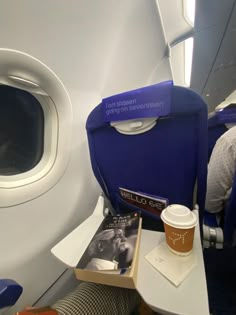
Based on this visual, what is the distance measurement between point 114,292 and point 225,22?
2244 mm

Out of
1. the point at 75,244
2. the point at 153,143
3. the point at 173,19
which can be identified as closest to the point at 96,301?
the point at 75,244

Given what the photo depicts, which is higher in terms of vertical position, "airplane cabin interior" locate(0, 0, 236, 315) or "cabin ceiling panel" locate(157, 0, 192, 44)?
"cabin ceiling panel" locate(157, 0, 192, 44)

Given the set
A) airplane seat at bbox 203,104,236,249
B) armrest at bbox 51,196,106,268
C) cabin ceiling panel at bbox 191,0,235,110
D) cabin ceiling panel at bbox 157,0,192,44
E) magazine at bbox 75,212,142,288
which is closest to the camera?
magazine at bbox 75,212,142,288

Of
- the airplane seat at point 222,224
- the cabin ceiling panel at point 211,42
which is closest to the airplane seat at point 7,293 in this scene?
the airplane seat at point 222,224

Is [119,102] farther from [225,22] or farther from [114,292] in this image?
[225,22]

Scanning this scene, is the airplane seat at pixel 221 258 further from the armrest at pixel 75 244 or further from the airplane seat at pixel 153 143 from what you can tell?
the armrest at pixel 75 244

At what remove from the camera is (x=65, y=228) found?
1081 mm

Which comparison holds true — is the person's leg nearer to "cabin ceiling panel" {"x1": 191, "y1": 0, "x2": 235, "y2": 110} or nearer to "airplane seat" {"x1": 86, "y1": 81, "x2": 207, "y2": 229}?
"airplane seat" {"x1": 86, "y1": 81, "x2": 207, "y2": 229}

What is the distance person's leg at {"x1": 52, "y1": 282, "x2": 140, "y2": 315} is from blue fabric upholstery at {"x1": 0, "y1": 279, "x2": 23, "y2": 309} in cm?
21

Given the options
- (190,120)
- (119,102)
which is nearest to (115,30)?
(119,102)

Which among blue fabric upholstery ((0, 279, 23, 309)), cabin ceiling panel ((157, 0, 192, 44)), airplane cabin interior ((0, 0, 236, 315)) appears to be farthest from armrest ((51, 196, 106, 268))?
cabin ceiling panel ((157, 0, 192, 44))

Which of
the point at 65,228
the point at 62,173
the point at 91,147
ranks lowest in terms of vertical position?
the point at 65,228

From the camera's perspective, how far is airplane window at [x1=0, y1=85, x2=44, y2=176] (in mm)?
853

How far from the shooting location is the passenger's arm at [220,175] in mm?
905
